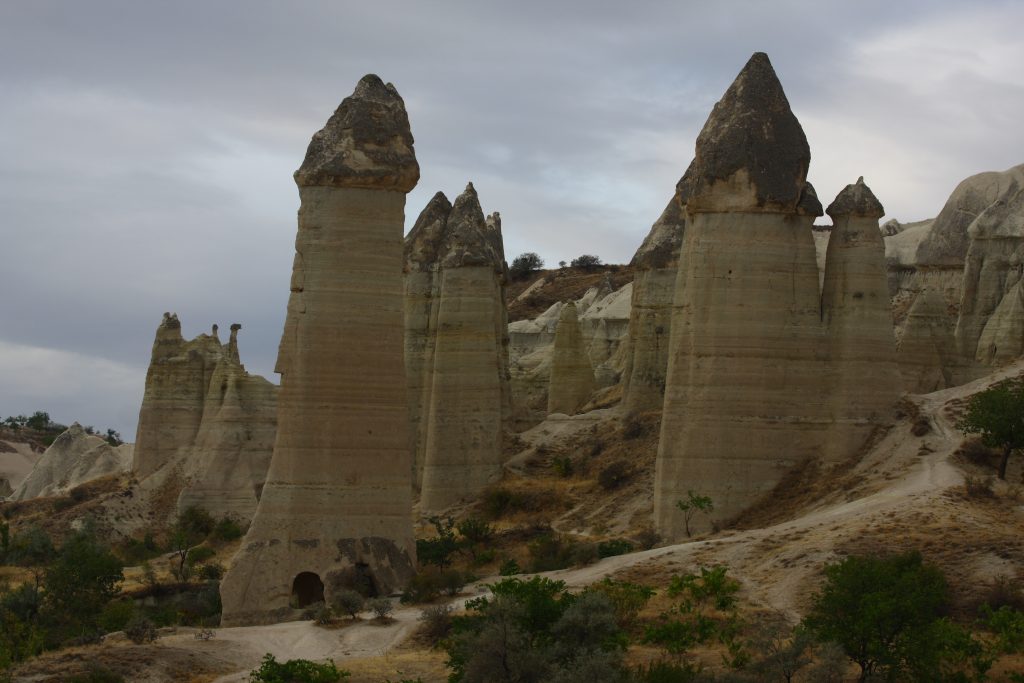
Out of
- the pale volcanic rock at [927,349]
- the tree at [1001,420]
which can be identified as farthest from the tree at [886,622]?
the pale volcanic rock at [927,349]

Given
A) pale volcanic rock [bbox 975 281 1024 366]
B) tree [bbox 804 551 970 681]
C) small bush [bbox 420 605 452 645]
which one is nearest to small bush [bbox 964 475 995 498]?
tree [bbox 804 551 970 681]

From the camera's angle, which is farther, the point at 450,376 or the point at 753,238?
the point at 450,376

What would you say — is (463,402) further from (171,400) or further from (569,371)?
(569,371)

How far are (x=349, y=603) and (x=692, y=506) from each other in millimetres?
7251

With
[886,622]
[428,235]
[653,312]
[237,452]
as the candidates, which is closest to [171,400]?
[237,452]

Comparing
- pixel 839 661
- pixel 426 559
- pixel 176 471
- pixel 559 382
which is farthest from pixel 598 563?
pixel 559 382

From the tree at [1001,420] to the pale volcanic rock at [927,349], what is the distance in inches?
410

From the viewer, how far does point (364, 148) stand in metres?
30.0

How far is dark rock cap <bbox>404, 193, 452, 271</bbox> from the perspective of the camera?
151 feet

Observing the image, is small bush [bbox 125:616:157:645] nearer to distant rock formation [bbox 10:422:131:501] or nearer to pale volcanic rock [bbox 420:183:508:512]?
pale volcanic rock [bbox 420:183:508:512]

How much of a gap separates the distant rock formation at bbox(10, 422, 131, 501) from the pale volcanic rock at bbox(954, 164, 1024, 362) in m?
28.2

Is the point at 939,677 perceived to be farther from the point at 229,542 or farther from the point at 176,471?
the point at 176,471

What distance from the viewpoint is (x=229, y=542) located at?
40281 millimetres

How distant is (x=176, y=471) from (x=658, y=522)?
65.9ft
